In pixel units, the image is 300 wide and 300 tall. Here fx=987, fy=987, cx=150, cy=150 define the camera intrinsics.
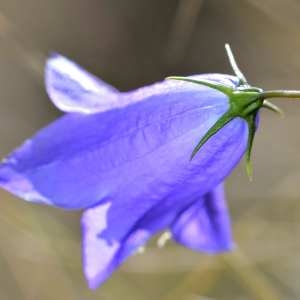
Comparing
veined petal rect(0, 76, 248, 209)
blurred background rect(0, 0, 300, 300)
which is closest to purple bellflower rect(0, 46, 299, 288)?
veined petal rect(0, 76, 248, 209)

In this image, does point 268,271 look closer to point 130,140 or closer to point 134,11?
point 134,11

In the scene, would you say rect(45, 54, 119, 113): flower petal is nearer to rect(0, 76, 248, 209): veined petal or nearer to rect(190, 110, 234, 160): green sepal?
rect(0, 76, 248, 209): veined petal

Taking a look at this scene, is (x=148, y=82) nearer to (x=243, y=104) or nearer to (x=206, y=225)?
(x=206, y=225)

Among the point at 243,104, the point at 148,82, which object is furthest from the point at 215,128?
the point at 148,82

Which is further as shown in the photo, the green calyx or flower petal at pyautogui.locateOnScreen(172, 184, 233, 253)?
flower petal at pyautogui.locateOnScreen(172, 184, 233, 253)

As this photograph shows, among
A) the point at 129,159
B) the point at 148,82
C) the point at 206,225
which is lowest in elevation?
the point at 148,82

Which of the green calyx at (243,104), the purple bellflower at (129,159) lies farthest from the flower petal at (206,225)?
the green calyx at (243,104)
